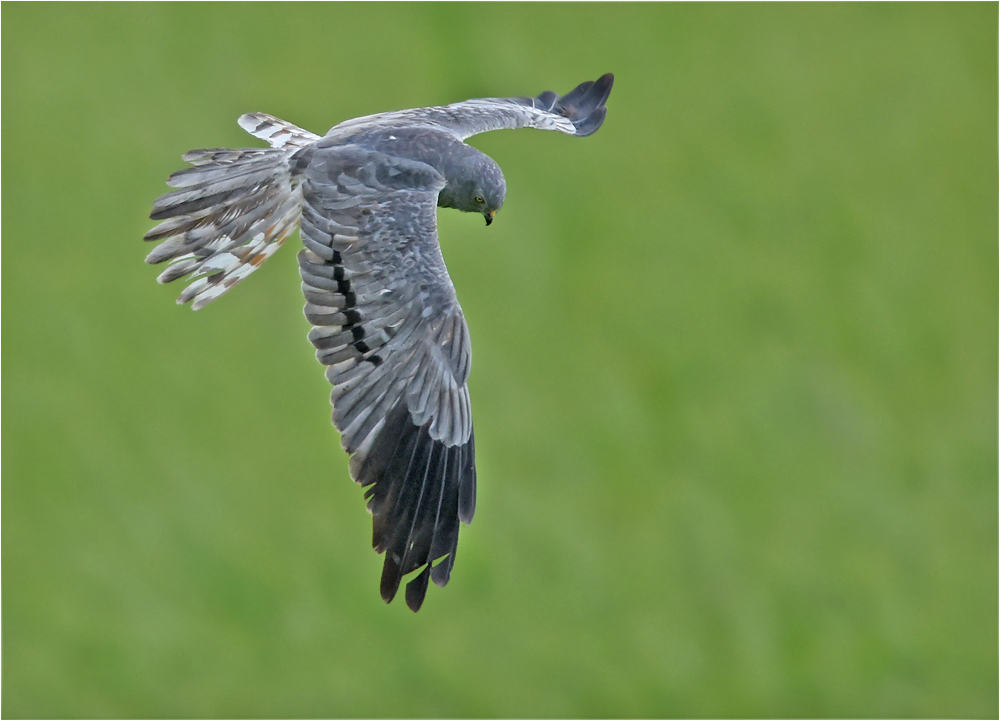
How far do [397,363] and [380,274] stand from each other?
0.36 metres

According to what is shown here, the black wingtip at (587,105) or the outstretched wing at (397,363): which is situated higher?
the black wingtip at (587,105)

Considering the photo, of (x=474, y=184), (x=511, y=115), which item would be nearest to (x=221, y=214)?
(x=474, y=184)

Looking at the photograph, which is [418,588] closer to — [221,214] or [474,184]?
[474,184]

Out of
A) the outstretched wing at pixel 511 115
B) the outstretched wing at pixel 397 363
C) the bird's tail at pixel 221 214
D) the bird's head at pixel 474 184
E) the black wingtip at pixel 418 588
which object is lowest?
the black wingtip at pixel 418 588

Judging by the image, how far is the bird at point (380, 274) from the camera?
468cm

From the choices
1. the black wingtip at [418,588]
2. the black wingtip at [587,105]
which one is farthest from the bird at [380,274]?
the black wingtip at [587,105]

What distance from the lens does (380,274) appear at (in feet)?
15.8

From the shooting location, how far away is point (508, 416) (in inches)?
548

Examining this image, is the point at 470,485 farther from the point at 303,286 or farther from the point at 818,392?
the point at 818,392

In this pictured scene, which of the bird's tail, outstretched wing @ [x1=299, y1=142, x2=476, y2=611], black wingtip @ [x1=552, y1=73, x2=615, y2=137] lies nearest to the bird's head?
outstretched wing @ [x1=299, y1=142, x2=476, y2=611]

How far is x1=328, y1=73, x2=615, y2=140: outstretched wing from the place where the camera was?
5.44m

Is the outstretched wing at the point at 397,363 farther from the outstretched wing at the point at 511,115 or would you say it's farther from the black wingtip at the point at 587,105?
the black wingtip at the point at 587,105

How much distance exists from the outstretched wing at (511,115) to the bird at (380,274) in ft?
0.14

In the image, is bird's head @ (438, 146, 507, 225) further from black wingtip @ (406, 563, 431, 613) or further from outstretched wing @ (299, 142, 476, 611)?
black wingtip @ (406, 563, 431, 613)
